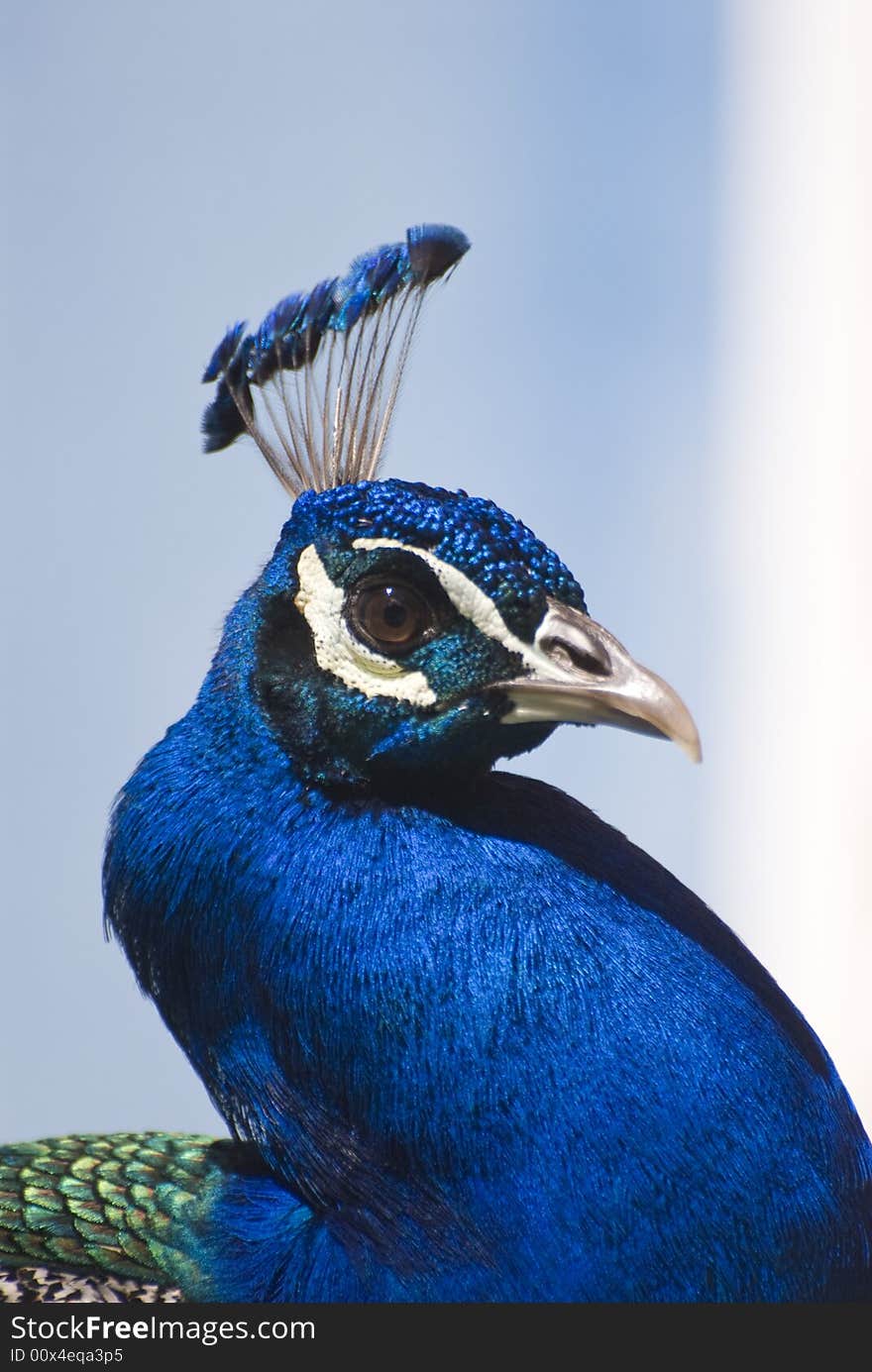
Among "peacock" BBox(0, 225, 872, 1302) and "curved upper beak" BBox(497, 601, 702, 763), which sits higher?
"curved upper beak" BBox(497, 601, 702, 763)

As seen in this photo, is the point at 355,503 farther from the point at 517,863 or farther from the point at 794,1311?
the point at 794,1311

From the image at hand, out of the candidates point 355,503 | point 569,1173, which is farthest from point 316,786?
point 569,1173

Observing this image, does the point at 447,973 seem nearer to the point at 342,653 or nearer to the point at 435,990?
the point at 435,990

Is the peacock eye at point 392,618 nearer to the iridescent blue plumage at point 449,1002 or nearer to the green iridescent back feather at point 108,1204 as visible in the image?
the iridescent blue plumage at point 449,1002

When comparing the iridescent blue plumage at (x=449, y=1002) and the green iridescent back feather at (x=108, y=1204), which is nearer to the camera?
the iridescent blue plumage at (x=449, y=1002)

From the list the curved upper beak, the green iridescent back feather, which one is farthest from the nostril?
the green iridescent back feather

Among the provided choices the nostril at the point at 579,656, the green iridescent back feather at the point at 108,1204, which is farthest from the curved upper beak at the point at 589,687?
the green iridescent back feather at the point at 108,1204

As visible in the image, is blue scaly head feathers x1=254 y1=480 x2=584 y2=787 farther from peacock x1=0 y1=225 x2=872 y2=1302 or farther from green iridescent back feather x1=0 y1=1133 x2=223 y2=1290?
green iridescent back feather x1=0 y1=1133 x2=223 y2=1290
